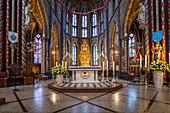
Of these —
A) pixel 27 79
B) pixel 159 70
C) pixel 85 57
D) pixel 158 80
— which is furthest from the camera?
pixel 85 57

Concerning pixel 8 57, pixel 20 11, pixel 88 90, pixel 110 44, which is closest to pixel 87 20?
pixel 110 44

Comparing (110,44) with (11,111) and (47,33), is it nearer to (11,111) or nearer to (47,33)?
(47,33)

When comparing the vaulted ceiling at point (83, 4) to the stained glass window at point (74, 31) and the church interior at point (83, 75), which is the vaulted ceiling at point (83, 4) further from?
the church interior at point (83, 75)

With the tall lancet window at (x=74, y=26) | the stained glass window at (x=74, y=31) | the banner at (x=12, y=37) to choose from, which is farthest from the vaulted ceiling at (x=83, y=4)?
the banner at (x=12, y=37)

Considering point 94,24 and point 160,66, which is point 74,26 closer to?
point 94,24

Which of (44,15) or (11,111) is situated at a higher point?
(44,15)

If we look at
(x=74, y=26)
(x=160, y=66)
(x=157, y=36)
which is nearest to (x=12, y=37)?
(x=160, y=66)

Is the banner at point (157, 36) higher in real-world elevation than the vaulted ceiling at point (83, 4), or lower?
lower

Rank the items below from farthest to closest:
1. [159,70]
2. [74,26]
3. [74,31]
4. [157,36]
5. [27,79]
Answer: [74,31], [74,26], [27,79], [157,36], [159,70]

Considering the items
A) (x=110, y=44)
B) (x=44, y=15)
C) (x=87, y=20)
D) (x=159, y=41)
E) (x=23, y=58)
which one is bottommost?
(x=23, y=58)

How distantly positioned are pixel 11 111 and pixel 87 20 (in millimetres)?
31417

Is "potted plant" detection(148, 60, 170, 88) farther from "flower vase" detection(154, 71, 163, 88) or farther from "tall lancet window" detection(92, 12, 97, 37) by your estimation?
"tall lancet window" detection(92, 12, 97, 37)

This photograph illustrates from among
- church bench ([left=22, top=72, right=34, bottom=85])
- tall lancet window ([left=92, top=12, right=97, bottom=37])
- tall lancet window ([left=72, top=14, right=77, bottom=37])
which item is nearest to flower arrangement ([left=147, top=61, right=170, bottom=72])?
church bench ([left=22, top=72, right=34, bottom=85])

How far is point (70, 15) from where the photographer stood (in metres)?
29.8
